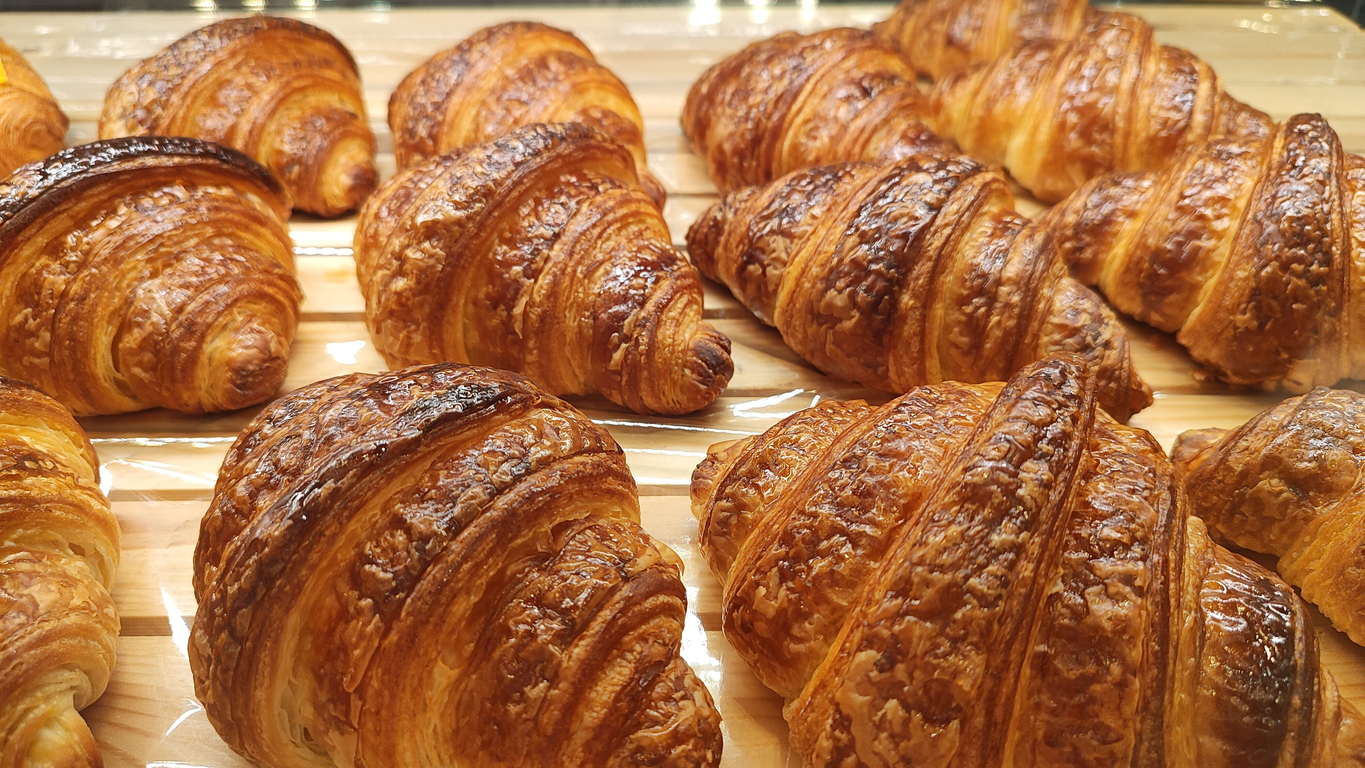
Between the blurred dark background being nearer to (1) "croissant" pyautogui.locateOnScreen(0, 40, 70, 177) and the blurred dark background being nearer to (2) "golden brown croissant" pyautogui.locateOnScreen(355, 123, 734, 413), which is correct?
(1) "croissant" pyautogui.locateOnScreen(0, 40, 70, 177)

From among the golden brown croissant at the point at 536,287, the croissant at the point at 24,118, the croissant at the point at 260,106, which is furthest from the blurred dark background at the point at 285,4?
the golden brown croissant at the point at 536,287

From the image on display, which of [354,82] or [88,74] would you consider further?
[88,74]

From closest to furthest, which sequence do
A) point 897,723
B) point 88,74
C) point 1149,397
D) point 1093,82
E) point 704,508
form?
1. point 897,723
2. point 704,508
3. point 1149,397
4. point 1093,82
5. point 88,74

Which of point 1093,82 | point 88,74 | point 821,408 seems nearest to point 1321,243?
point 1093,82

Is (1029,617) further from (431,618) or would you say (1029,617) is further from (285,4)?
(285,4)

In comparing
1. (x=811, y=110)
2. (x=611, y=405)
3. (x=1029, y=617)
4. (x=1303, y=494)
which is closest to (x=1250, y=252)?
(x=1303, y=494)

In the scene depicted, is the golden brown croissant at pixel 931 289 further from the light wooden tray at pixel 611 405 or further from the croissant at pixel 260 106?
the croissant at pixel 260 106

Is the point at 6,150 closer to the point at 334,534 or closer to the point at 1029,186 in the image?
the point at 334,534
